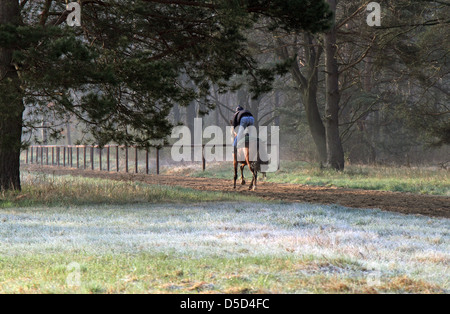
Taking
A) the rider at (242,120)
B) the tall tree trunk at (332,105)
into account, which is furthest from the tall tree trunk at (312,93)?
the rider at (242,120)

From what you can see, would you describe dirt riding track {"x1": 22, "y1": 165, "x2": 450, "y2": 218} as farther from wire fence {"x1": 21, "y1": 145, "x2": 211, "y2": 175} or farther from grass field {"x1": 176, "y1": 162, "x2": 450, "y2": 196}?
wire fence {"x1": 21, "y1": 145, "x2": 211, "y2": 175}

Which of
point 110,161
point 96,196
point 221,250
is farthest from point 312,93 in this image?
point 110,161

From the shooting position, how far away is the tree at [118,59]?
11008 mm

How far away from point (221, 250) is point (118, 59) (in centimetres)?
727

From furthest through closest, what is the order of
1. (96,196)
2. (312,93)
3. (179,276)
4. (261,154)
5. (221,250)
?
1. (312,93)
2. (261,154)
3. (96,196)
4. (221,250)
5. (179,276)

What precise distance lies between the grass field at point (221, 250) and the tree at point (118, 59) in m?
2.19

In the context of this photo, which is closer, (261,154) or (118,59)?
(118,59)

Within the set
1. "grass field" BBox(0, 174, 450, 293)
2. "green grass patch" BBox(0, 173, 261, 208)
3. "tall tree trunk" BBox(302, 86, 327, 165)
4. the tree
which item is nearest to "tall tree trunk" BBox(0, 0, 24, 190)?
the tree

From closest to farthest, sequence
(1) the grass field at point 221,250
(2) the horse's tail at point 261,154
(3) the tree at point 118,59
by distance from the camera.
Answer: (1) the grass field at point 221,250 → (3) the tree at point 118,59 → (2) the horse's tail at point 261,154

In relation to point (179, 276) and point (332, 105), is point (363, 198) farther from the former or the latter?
point (332, 105)

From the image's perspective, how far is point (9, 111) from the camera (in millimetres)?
11297

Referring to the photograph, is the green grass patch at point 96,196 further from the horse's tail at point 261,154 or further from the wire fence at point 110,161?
the wire fence at point 110,161

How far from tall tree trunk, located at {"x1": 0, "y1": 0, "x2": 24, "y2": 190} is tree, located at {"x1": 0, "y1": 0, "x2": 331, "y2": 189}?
0.02m
